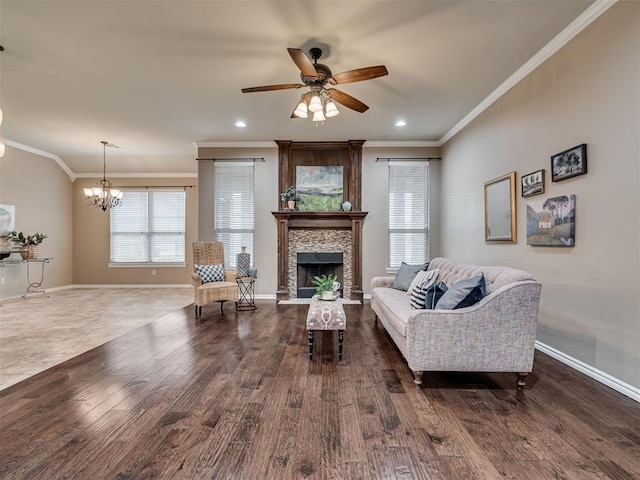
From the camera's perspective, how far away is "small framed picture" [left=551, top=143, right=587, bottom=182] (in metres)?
2.63

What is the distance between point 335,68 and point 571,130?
238 centimetres

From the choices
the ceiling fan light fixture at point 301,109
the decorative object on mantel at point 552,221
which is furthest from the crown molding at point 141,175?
the decorative object on mantel at point 552,221

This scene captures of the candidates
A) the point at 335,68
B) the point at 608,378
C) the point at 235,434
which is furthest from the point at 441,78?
the point at 235,434

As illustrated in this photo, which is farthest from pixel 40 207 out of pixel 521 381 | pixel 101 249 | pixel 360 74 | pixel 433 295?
pixel 521 381

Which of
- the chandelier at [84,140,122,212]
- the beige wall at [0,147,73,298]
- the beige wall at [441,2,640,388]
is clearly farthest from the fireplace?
the beige wall at [0,147,73,298]

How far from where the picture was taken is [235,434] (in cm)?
181

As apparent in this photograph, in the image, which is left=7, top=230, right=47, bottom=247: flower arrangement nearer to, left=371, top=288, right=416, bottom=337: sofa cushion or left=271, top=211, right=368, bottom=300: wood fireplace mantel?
left=271, top=211, right=368, bottom=300: wood fireplace mantel

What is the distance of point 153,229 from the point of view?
785 centimetres

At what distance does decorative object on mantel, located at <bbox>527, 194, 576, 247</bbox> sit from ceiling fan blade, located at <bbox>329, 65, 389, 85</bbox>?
6.65 ft

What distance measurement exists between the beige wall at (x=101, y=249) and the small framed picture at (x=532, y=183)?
276 inches

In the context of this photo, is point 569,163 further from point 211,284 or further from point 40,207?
point 40,207

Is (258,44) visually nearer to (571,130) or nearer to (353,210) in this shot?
(571,130)

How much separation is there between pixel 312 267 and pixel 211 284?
2012 millimetres

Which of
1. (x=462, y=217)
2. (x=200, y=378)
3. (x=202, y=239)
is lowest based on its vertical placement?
(x=200, y=378)
